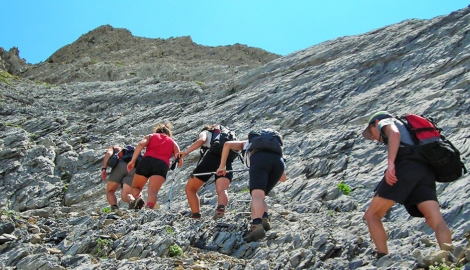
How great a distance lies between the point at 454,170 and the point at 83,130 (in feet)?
57.2

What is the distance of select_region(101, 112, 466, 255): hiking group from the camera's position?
5188 millimetres

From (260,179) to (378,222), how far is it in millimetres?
1839

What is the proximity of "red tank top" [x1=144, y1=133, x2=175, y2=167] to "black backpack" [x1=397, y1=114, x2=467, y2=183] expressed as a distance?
4.87 m

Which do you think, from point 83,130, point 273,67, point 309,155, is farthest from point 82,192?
point 273,67

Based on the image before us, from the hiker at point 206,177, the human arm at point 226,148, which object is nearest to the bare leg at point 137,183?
the hiker at point 206,177

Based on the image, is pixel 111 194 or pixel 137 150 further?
pixel 111 194

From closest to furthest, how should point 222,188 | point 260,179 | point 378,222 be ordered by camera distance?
point 378,222
point 260,179
point 222,188

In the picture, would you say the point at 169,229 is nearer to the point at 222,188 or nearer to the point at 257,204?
the point at 257,204

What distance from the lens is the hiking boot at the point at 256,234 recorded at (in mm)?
6008

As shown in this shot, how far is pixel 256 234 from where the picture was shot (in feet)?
19.7

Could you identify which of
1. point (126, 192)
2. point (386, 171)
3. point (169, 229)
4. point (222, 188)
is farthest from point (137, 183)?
point (386, 171)

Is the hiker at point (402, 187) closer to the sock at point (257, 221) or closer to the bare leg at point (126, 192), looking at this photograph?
the sock at point (257, 221)

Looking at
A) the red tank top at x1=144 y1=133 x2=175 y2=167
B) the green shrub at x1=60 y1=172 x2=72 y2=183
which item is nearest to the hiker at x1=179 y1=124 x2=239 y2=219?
the red tank top at x1=144 y1=133 x2=175 y2=167

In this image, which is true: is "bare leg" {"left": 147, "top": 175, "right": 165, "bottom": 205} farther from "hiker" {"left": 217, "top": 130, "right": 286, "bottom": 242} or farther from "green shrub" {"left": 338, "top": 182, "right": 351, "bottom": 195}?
"green shrub" {"left": 338, "top": 182, "right": 351, "bottom": 195}
